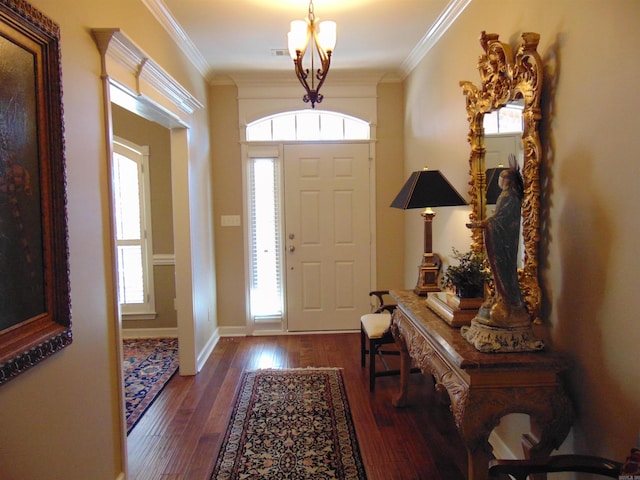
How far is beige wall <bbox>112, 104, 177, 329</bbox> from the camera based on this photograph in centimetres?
441

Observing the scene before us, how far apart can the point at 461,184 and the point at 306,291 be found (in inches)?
92.3

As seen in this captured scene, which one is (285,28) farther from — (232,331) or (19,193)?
(232,331)

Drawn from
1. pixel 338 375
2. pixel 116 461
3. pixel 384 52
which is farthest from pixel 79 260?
pixel 384 52

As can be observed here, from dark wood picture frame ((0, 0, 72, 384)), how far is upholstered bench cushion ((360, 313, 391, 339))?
6.81 ft

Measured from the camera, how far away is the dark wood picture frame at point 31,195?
4.34 ft

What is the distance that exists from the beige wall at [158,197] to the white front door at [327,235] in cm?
131

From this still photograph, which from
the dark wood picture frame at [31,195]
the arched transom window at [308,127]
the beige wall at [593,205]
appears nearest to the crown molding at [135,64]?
the dark wood picture frame at [31,195]

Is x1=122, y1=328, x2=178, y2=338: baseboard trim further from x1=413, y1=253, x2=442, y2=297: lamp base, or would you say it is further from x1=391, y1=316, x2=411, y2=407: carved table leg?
x1=413, y1=253, x2=442, y2=297: lamp base

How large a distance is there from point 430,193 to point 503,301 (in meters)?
1.10

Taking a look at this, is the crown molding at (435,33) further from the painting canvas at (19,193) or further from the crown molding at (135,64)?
the painting canvas at (19,193)

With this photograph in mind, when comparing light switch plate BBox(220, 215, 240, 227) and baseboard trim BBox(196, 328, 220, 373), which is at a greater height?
light switch plate BBox(220, 215, 240, 227)

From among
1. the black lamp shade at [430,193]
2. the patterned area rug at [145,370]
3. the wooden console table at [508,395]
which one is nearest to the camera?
the wooden console table at [508,395]

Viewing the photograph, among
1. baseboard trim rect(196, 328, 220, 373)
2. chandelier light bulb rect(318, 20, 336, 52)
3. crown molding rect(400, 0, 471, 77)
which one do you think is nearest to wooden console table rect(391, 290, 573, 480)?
chandelier light bulb rect(318, 20, 336, 52)

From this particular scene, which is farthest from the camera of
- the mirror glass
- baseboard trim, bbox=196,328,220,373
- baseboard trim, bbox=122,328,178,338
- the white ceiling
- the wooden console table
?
baseboard trim, bbox=122,328,178,338
